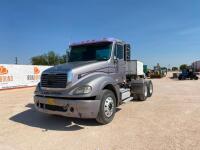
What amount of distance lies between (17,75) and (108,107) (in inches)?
663

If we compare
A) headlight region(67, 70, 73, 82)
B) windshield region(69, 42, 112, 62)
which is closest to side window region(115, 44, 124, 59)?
windshield region(69, 42, 112, 62)

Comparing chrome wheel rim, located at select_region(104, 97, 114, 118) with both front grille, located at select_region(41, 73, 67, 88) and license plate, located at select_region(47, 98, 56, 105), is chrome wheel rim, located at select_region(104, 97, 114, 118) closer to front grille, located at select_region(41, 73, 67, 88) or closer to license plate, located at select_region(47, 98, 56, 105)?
front grille, located at select_region(41, 73, 67, 88)

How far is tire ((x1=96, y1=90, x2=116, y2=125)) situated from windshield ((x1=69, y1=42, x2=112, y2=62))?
1386 mm

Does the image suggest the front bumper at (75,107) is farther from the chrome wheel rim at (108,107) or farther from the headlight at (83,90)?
the chrome wheel rim at (108,107)

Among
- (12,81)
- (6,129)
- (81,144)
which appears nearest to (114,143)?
(81,144)

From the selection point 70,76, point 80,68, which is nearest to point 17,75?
point 80,68

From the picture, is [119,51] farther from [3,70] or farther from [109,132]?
[3,70]

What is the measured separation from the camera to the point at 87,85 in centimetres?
589

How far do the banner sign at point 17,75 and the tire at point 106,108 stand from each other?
15345 millimetres

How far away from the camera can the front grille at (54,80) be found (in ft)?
19.9

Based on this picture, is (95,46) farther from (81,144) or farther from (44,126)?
(81,144)

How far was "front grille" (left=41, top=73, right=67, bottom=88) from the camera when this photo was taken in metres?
6.07

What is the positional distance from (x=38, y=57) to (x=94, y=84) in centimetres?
8821

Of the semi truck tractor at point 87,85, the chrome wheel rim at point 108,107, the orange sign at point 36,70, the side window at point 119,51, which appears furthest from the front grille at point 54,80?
the orange sign at point 36,70
